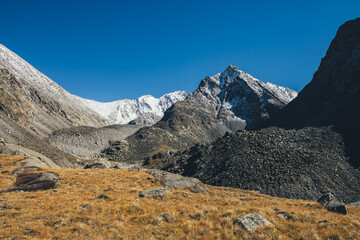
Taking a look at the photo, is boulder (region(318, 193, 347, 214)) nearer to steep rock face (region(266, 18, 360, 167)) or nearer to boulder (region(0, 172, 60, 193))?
boulder (region(0, 172, 60, 193))

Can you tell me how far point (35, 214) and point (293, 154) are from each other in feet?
193

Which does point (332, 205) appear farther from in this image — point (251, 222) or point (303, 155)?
point (303, 155)

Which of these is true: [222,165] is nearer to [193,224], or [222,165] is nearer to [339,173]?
[339,173]

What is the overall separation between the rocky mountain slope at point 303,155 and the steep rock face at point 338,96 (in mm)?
280

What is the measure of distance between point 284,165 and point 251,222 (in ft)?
142

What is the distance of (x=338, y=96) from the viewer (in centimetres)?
9294

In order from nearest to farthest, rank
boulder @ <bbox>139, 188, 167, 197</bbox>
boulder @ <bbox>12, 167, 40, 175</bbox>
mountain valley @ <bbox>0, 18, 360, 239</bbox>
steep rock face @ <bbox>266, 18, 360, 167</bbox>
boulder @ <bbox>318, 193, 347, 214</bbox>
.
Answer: mountain valley @ <bbox>0, 18, 360, 239</bbox>
boulder @ <bbox>318, 193, 347, 214</bbox>
boulder @ <bbox>139, 188, 167, 197</bbox>
boulder @ <bbox>12, 167, 40, 175</bbox>
steep rock face @ <bbox>266, 18, 360, 167</bbox>

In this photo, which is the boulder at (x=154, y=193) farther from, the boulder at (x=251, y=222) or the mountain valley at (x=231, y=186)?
the boulder at (x=251, y=222)

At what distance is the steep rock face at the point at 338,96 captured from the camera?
72.4 metres

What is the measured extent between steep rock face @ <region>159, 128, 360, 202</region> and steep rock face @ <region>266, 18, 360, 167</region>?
6.68 metres

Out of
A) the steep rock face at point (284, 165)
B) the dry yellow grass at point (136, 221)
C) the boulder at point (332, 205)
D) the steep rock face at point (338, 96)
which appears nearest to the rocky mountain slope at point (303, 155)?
the steep rock face at point (284, 165)

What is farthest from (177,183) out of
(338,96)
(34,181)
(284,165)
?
(338,96)

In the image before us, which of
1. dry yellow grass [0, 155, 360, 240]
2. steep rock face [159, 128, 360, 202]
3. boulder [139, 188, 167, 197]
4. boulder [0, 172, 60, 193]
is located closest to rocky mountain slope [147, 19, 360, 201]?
steep rock face [159, 128, 360, 202]

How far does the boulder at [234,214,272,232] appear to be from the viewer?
1364cm
